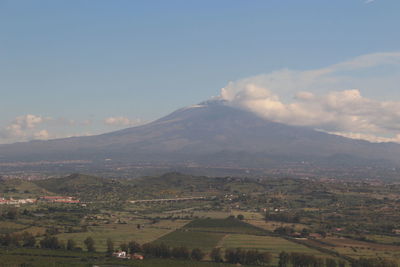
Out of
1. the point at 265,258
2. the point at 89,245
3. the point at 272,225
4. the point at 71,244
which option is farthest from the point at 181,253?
the point at 272,225

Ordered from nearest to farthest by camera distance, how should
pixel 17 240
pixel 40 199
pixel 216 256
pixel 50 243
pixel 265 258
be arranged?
1. pixel 265 258
2. pixel 216 256
3. pixel 50 243
4. pixel 17 240
5. pixel 40 199

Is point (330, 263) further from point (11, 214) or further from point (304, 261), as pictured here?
point (11, 214)

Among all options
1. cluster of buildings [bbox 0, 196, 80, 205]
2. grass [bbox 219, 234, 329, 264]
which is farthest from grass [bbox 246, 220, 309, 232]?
cluster of buildings [bbox 0, 196, 80, 205]

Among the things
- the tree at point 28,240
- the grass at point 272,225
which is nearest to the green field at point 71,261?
the tree at point 28,240

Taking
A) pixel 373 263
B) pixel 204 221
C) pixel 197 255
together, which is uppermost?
pixel 373 263

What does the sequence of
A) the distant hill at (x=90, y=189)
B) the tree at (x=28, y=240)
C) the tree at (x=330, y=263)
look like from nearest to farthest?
the tree at (x=330, y=263) < the tree at (x=28, y=240) < the distant hill at (x=90, y=189)

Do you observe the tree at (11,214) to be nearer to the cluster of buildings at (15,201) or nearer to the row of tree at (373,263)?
the cluster of buildings at (15,201)

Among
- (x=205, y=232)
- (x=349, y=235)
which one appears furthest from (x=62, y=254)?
(x=349, y=235)

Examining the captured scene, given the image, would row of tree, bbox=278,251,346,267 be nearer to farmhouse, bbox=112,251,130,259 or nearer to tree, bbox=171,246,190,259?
tree, bbox=171,246,190,259
